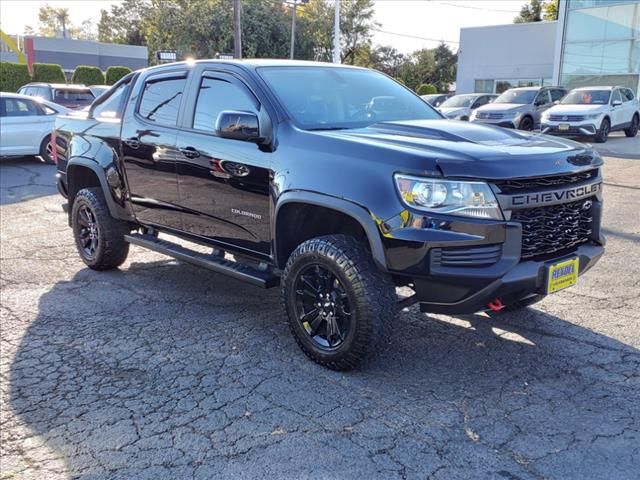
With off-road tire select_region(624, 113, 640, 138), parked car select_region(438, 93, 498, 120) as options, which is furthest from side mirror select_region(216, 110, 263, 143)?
off-road tire select_region(624, 113, 640, 138)

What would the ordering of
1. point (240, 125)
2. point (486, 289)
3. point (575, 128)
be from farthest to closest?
point (575, 128) < point (240, 125) < point (486, 289)

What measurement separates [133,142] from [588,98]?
16565 millimetres

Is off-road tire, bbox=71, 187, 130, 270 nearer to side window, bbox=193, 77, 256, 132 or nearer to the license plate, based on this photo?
side window, bbox=193, 77, 256, 132

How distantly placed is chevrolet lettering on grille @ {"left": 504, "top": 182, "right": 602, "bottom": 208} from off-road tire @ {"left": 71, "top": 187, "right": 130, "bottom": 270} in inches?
151

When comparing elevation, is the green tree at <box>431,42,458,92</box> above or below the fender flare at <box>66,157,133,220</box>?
above

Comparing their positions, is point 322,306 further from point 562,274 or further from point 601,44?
point 601,44

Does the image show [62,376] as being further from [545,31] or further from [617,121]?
[545,31]

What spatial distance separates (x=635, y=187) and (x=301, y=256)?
28.3 ft

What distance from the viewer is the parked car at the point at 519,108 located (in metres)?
18.4

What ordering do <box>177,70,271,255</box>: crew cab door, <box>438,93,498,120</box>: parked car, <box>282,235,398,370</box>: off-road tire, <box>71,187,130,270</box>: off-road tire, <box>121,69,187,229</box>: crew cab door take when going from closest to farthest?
<box>282,235,398,370</box>: off-road tire
<box>177,70,271,255</box>: crew cab door
<box>121,69,187,229</box>: crew cab door
<box>71,187,130,270</box>: off-road tire
<box>438,93,498,120</box>: parked car

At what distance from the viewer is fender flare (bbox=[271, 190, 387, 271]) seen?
345 centimetres

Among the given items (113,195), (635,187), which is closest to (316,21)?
(635,187)

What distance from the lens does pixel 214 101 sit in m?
4.68

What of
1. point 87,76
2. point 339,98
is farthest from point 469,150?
point 87,76
